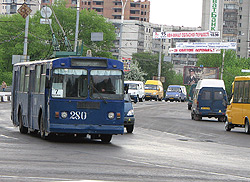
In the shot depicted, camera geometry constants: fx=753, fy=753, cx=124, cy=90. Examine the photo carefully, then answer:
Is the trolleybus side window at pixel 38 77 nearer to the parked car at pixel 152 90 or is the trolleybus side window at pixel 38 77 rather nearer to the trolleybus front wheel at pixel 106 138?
the trolleybus front wheel at pixel 106 138

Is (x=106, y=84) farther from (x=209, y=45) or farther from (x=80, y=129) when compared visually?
(x=209, y=45)

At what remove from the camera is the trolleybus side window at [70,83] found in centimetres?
1959

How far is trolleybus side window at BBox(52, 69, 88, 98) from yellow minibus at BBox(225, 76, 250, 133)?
1190 centimetres

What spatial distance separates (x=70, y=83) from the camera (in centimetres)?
1966

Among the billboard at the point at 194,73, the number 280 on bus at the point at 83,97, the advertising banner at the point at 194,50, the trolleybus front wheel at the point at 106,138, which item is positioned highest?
the advertising banner at the point at 194,50

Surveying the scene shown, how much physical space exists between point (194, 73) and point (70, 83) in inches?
3898

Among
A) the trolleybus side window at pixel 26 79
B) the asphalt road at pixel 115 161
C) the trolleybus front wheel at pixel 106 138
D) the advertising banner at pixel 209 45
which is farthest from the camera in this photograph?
the advertising banner at pixel 209 45

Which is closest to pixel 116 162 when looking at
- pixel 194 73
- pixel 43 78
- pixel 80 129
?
pixel 80 129

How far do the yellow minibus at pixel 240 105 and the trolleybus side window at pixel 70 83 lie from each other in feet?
39.0

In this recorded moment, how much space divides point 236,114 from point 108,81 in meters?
12.9

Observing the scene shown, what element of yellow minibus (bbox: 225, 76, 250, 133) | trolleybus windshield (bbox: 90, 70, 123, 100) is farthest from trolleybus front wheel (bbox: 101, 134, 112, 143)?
→ yellow minibus (bbox: 225, 76, 250, 133)

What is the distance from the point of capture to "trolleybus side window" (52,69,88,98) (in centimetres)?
1959

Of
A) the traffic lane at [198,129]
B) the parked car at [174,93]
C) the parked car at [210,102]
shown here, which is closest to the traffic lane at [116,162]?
the traffic lane at [198,129]

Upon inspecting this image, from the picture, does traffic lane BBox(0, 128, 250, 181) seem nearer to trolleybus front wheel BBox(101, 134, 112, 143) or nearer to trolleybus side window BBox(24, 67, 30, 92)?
trolleybus front wheel BBox(101, 134, 112, 143)
